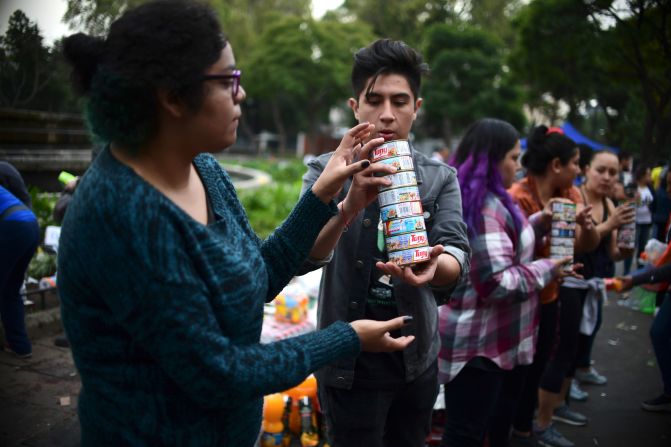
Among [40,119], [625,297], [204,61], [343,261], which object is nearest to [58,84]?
[40,119]

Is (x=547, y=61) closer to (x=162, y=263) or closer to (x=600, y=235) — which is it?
(x=600, y=235)

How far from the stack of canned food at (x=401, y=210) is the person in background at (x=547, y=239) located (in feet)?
6.43

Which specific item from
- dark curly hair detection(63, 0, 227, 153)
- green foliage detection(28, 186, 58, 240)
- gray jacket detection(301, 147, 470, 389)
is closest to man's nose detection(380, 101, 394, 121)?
gray jacket detection(301, 147, 470, 389)

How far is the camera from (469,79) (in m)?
28.6

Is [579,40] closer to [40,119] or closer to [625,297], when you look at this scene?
[625,297]

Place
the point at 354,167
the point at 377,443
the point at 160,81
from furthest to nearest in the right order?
the point at 377,443 → the point at 354,167 → the point at 160,81

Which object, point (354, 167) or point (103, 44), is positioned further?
point (354, 167)

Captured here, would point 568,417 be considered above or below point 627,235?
below

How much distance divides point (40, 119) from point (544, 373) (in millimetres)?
5609

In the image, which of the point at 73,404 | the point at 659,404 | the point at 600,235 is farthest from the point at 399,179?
the point at 659,404

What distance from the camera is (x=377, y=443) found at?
82.6 inches

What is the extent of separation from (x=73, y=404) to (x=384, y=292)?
2.85 metres

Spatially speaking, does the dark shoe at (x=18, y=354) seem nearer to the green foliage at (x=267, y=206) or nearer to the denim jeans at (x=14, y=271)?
the denim jeans at (x=14, y=271)

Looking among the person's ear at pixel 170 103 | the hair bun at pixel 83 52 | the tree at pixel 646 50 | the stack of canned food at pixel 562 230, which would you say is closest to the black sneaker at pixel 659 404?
the stack of canned food at pixel 562 230
